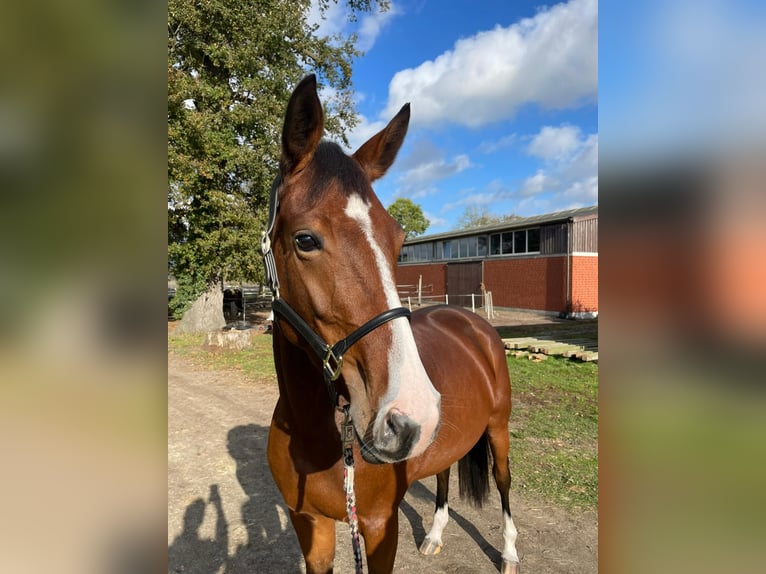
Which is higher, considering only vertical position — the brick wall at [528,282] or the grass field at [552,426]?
the brick wall at [528,282]

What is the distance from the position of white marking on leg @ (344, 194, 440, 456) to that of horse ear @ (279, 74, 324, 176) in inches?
14.4

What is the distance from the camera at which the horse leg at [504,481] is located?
10.3 feet

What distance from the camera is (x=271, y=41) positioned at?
546 inches

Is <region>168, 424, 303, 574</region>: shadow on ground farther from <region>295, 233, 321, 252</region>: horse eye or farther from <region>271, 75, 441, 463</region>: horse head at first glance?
<region>295, 233, 321, 252</region>: horse eye

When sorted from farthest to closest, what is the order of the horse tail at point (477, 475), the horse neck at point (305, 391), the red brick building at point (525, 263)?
the red brick building at point (525, 263) < the horse tail at point (477, 475) < the horse neck at point (305, 391)

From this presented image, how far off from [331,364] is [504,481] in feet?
8.68

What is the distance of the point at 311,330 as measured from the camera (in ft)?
5.13

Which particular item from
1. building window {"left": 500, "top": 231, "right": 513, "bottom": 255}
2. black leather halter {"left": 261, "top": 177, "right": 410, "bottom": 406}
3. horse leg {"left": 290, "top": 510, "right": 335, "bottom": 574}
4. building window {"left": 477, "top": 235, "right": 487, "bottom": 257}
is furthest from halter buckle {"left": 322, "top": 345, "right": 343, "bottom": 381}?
building window {"left": 477, "top": 235, "right": 487, "bottom": 257}

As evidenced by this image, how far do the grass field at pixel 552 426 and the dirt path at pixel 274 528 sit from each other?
0.32 m

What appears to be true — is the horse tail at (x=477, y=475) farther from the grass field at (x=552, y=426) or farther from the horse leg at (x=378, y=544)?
the horse leg at (x=378, y=544)

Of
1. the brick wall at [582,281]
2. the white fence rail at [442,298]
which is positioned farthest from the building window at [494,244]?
the brick wall at [582,281]

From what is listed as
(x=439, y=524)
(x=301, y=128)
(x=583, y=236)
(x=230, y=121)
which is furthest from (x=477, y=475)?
(x=583, y=236)
